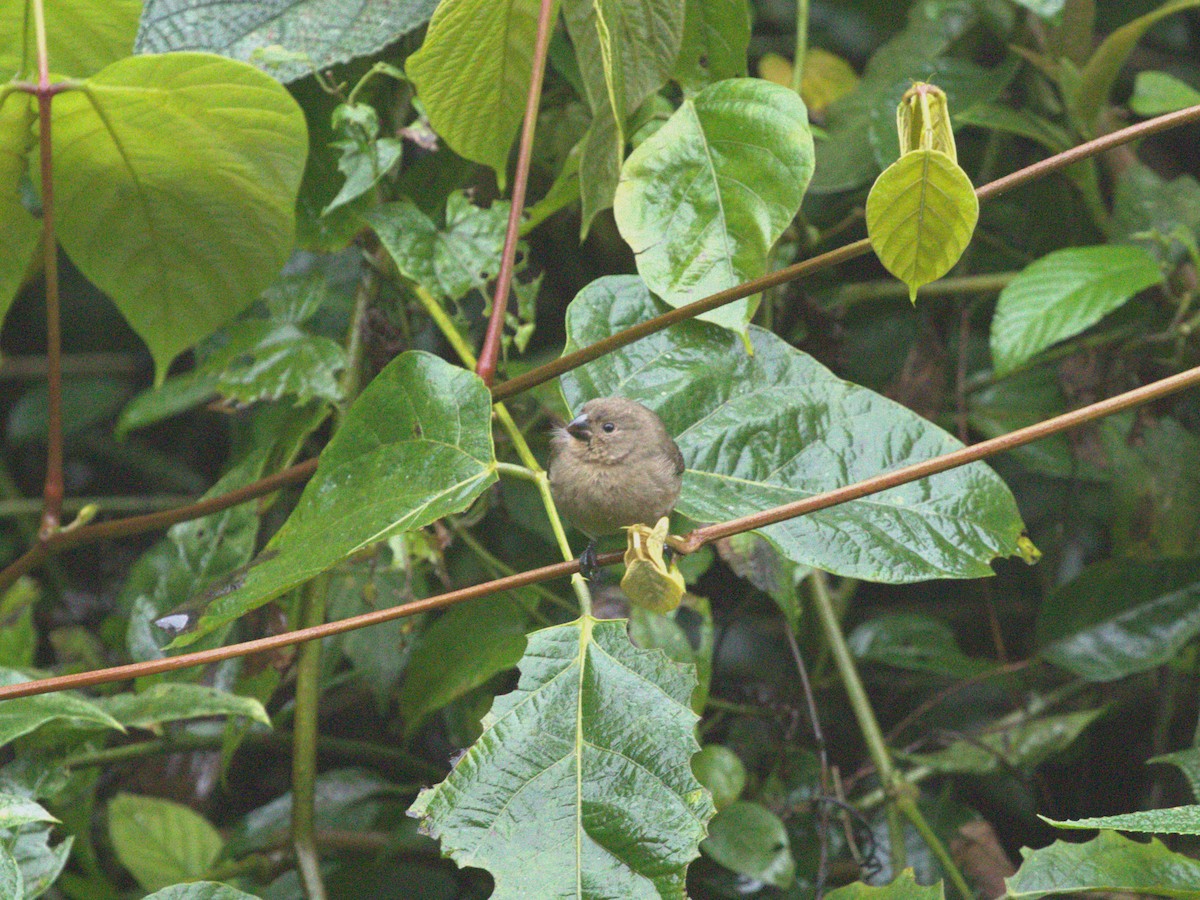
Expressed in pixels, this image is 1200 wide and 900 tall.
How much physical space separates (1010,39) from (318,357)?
1521mm

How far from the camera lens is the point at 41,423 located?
9.62 feet

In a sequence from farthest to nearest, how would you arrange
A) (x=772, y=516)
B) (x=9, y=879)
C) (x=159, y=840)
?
1. (x=159, y=840)
2. (x=9, y=879)
3. (x=772, y=516)

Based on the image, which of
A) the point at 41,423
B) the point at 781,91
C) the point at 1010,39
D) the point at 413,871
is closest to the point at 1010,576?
the point at 1010,39

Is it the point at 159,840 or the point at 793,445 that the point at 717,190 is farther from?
the point at 159,840

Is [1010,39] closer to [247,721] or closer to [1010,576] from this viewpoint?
[1010,576]

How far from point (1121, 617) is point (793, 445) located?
1.04m

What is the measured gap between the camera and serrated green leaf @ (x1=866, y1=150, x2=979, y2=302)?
3.45 feet

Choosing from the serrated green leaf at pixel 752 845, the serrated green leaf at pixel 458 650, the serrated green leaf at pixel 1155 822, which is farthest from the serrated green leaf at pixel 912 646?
the serrated green leaf at pixel 1155 822

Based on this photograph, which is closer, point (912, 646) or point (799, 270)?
point (799, 270)

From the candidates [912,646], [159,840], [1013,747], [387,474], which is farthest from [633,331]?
[159,840]

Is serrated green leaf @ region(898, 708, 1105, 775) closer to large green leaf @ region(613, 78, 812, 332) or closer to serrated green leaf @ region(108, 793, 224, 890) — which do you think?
large green leaf @ region(613, 78, 812, 332)

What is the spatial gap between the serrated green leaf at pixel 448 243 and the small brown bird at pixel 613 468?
0.25 m

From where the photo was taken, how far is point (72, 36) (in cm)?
155

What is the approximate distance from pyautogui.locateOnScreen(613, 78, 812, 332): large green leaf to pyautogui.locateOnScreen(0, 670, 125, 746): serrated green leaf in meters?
0.82
